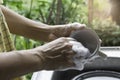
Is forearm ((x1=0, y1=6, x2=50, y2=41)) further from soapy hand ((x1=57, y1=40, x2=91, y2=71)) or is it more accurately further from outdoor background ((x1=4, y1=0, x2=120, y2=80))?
outdoor background ((x1=4, y1=0, x2=120, y2=80))

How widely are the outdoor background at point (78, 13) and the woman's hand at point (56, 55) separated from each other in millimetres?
1143

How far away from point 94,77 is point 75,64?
0.27 m

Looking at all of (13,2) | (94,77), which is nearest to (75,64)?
(94,77)

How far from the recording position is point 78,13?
6.54ft

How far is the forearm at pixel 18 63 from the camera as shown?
20.4 inches

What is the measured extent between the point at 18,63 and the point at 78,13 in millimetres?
1492

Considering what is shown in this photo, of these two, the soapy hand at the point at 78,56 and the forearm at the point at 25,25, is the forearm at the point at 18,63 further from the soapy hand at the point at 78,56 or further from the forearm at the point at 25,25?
the forearm at the point at 25,25

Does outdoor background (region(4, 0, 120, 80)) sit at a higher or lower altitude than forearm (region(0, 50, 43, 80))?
lower

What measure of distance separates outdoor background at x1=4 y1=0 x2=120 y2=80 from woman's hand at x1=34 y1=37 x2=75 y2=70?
1.14 meters

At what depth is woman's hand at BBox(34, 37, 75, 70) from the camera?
1.84 ft

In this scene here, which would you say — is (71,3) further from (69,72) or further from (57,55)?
(57,55)

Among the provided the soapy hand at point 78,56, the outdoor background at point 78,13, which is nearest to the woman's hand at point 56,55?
the soapy hand at point 78,56

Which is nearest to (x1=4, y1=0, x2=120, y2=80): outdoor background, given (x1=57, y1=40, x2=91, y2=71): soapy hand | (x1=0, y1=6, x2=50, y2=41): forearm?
(x1=0, y1=6, x2=50, y2=41): forearm

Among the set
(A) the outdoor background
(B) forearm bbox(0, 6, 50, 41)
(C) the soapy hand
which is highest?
(C) the soapy hand
